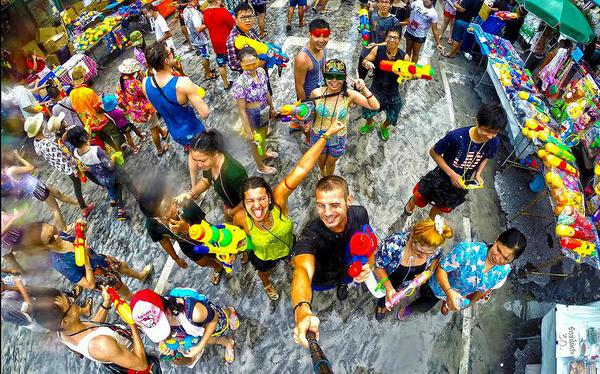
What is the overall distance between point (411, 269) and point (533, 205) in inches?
148

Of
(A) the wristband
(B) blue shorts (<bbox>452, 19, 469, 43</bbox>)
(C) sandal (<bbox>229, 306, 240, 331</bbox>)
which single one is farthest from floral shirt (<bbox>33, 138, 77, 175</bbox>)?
(B) blue shorts (<bbox>452, 19, 469, 43</bbox>)

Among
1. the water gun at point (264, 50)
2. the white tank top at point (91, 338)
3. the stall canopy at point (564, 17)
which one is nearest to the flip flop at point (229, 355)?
the white tank top at point (91, 338)

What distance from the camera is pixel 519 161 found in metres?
5.99

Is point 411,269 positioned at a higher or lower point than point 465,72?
higher

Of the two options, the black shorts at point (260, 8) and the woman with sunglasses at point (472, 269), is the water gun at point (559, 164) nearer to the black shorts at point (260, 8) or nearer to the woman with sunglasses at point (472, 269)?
the woman with sunglasses at point (472, 269)

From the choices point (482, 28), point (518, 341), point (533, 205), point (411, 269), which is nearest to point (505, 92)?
point (533, 205)

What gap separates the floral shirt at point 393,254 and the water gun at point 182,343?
1864 mm

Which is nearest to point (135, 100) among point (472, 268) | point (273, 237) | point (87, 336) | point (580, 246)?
point (273, 237)

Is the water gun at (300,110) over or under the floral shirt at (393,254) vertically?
over

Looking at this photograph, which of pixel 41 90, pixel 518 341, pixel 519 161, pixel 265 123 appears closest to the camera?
pixel 518 341

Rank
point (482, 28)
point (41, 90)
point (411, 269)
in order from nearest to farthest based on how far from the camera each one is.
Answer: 1. point (411, 269)
2. point (41, 90)
3. point (482, 28)

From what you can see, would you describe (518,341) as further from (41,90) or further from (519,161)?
(41,90)

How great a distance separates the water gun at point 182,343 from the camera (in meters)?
3.09

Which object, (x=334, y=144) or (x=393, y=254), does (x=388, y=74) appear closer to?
(x=334, y=144)
